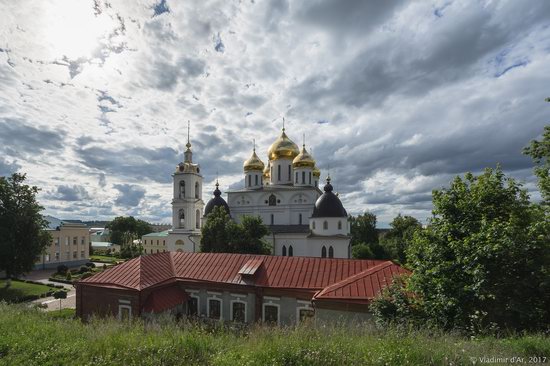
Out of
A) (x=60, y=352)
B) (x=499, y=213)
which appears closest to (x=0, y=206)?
(x=60, y=352)

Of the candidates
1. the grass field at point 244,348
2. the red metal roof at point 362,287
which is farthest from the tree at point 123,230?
the grass field at point 244,348

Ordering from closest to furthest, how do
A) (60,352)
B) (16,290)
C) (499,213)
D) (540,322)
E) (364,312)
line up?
(60,352)
(540,322)
(499,213)
(364,312)
(16,290)

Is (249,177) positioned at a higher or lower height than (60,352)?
higher

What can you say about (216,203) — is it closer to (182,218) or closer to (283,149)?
(182,218)

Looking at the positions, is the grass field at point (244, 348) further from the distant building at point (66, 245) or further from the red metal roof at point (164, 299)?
the distant building at point (66, 245)

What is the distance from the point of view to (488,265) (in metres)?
8.19

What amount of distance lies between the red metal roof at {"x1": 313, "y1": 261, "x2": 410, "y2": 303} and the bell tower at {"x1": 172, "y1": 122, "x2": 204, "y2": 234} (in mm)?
27136

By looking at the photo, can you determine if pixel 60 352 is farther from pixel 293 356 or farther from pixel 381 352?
pixel 381 352

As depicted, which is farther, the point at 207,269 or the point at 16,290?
the point at 16,290

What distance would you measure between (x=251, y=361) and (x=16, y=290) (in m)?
31.6

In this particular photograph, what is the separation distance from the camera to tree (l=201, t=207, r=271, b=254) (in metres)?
25.9

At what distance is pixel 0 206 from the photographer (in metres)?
26.6

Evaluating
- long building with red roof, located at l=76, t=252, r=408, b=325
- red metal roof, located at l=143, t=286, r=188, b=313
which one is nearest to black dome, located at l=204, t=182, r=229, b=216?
long building with red roof, located at l=76, t=252, r=408, b=325

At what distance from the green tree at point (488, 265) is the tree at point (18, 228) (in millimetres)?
31942
